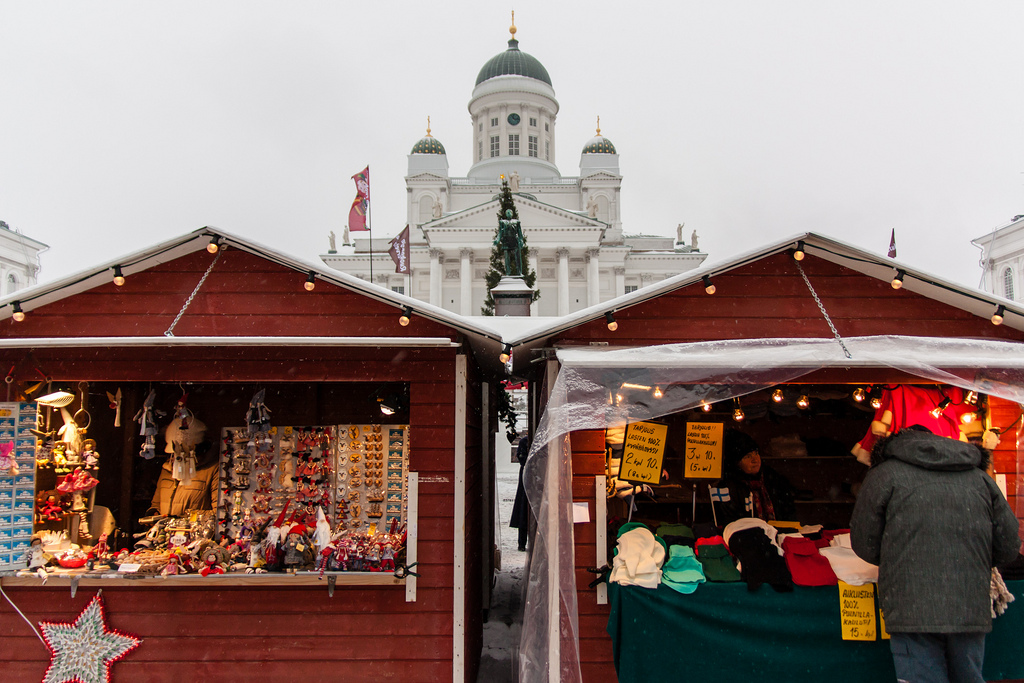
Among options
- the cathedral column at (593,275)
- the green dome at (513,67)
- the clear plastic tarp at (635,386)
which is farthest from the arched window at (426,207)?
the clear plastic tarp at (635,386)

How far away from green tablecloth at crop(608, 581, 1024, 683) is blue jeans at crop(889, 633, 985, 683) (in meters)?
0.65

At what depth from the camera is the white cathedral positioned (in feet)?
150

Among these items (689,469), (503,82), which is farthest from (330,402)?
(503,82)

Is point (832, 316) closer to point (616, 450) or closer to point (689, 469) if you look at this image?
point (689, 469)

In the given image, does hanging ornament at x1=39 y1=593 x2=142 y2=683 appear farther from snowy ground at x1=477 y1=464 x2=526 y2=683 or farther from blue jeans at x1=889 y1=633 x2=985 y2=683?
blue jeans at x1=889 y1=633 x2=985 y2=683

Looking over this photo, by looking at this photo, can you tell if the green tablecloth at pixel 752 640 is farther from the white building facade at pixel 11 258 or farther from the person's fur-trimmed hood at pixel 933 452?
the white building facade at pixel 11 258

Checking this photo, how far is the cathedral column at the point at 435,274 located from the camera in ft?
151

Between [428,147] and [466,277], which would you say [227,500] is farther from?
[428,147]

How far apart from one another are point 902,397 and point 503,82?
55.6 metres

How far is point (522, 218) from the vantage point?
149 ft

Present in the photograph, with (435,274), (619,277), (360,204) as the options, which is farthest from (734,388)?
(619,277)

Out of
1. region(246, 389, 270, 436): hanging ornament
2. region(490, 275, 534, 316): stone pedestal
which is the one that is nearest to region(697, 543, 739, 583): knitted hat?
region(246, 389, 270, 436): hanging ornament

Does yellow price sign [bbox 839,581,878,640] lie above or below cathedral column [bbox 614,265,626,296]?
below

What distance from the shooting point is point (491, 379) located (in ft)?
25.7
